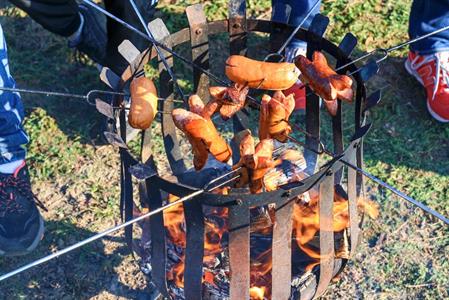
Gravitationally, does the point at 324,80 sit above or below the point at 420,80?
above

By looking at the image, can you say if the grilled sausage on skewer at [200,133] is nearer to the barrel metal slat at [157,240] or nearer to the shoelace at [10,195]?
the barrel metal slat at [157,240]

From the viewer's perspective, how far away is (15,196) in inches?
126

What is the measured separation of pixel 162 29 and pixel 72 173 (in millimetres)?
1383

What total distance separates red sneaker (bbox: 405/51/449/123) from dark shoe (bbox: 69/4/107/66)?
1925 mm

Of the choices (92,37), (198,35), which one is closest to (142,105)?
(198,35)

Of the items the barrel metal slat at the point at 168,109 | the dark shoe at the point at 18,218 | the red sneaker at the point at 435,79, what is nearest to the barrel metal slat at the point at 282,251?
the barrel metal slat at the point at 168,109

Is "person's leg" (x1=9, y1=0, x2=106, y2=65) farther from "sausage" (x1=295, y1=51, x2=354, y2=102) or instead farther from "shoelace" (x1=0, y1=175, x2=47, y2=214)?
"sausage" (x1=295, y1=51, x2=354, y2=102)

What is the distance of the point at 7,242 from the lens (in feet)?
10.2

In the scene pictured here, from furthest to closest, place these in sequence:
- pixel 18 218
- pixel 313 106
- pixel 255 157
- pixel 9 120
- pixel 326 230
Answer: pixel 18 218 < pixel 9 120 < pixel 313 106 < pixel 326 230 < pixel 255 157

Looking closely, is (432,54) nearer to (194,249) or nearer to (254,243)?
(254,243)

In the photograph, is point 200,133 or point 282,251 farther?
point 282,251

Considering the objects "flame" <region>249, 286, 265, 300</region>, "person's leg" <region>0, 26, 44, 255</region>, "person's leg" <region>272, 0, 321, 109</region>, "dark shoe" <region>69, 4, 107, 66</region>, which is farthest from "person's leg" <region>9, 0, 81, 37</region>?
"flame" <region>249, 286, 265, 300</region>

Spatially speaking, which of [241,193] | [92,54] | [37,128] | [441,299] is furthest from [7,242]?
[441,299]

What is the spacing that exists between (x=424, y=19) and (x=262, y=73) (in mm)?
1960
